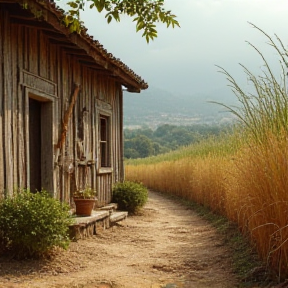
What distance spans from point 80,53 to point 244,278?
4663 mm

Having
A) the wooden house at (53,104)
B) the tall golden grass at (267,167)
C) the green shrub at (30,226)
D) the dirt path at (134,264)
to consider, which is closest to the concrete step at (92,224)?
the dirt path at (134,264)

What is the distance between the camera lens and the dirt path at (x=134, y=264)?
15.2 feet

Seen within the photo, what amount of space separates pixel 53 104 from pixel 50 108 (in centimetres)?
9

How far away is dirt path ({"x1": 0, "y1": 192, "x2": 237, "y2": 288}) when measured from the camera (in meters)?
4.62

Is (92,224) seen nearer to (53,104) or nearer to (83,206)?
(83,206)

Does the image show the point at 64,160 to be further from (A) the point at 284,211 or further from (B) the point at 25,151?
(A) the point at 284,211

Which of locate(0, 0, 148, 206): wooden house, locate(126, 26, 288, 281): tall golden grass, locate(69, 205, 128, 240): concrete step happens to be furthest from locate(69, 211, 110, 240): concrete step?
locate(126, 26, 288, 281): tall golden grass

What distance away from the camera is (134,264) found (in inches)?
215

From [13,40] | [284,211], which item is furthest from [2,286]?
[13,40]

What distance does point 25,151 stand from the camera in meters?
6.08

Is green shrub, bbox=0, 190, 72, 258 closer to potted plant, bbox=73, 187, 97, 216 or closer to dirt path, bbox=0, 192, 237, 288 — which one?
dirt path, bbox=0, 192, 237, 288

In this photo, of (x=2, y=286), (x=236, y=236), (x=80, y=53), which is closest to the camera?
(x=2, y=286)

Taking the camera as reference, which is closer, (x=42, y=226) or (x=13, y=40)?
(x=42, y=226)

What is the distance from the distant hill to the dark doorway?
373 ft
